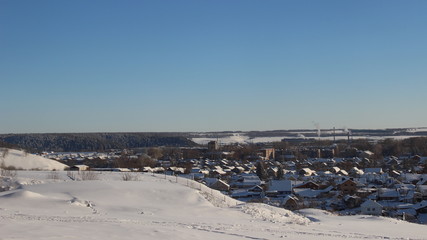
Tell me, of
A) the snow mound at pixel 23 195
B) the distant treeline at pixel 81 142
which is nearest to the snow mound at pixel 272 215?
the snow mound at pixel 23 195

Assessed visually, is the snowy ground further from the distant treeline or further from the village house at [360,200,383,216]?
the distant treeline

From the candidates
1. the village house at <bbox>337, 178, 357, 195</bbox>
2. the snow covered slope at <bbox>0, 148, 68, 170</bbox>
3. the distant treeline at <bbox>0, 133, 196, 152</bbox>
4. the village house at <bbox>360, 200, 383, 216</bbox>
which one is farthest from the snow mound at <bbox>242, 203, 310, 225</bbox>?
the distant treeline at <bbox>0, 133, 196, 152</bbox>

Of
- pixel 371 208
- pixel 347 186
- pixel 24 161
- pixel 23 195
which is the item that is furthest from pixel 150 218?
pixel 24 161

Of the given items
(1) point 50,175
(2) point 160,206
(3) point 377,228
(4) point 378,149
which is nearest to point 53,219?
(2) point 160,206

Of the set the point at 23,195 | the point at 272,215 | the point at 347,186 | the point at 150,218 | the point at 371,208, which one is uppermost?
the point at 23,195

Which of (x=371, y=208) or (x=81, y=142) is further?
(x=81, y=142)

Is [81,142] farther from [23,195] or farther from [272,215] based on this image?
[272,215]

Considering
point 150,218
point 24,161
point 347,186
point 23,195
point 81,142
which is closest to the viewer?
point 150,218

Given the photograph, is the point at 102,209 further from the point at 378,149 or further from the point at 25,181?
the point at 378,149
